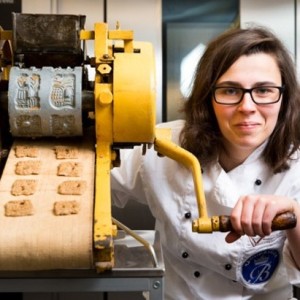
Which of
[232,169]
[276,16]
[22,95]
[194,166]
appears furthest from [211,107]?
[276,16]

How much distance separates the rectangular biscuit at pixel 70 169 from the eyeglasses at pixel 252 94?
0.39m

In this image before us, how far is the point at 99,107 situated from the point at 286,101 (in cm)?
51

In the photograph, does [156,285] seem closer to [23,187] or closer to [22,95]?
[23,187]

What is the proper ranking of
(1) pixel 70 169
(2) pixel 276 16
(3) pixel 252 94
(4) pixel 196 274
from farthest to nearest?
(2) pixel 276 16, (4) pixel 196 274, (3) pixel 252 94, (1) pixel 70 169

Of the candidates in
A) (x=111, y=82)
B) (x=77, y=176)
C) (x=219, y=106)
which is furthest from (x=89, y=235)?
(x=219, y=106)

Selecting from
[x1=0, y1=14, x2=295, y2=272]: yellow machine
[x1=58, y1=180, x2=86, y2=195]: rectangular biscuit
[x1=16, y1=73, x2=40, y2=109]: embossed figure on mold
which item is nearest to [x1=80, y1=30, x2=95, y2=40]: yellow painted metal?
[x1=0, y1=14, x2=295, y2=272]: yellow machine

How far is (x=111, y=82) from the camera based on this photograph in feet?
2.32

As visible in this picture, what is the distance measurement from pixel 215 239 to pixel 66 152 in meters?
0.43

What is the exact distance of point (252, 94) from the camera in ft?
3.13

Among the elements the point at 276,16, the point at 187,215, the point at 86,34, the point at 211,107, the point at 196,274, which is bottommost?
the point at 196,274

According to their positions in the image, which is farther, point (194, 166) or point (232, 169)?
point (232, 169)

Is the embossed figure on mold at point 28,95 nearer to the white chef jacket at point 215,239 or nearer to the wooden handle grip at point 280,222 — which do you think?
the wooden handle grip at point 280,222

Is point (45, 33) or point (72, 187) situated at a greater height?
point (45, 33)

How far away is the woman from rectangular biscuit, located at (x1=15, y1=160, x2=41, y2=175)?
425mm
